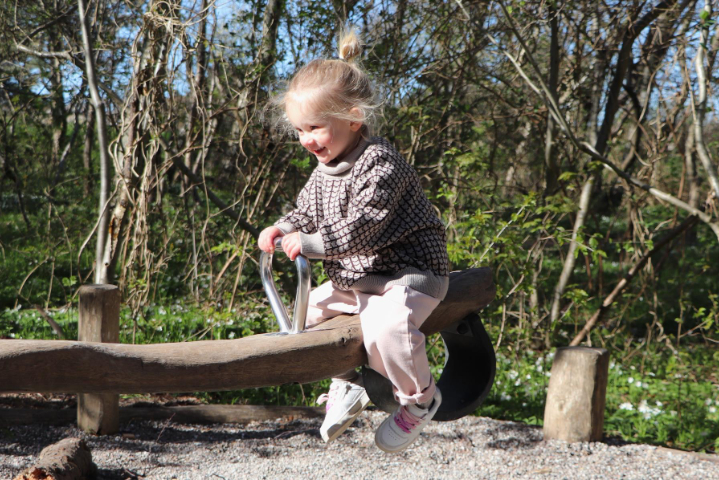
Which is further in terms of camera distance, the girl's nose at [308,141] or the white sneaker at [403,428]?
the white sneaker at [403,428]

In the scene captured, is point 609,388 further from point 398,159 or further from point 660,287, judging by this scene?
point 398,159

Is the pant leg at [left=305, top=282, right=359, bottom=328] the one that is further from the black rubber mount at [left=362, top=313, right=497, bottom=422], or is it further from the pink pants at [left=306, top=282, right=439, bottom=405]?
the black rubber mount at [left=362, top=313, right=497, bottom=422]

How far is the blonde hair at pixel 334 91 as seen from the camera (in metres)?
2.03

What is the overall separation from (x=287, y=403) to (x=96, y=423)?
4.45ft

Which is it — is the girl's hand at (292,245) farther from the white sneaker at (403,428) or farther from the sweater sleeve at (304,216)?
the white sneaker at (403,428)

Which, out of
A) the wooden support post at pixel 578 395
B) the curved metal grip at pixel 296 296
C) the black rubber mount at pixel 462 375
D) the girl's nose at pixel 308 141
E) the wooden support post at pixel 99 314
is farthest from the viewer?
the wooden support post at pixel 578 395

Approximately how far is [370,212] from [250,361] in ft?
1.87

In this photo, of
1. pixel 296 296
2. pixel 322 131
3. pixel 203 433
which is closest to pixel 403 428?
pixel 296 296

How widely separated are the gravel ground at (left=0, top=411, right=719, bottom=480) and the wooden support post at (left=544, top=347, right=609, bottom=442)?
8 centimetres

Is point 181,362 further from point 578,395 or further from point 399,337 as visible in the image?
point 578,395

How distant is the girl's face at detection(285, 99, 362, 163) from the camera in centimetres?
206

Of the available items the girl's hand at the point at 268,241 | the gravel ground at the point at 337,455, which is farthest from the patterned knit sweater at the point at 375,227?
the gravel ground at the point at 337,455

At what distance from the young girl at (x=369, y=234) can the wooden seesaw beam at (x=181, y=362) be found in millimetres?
122

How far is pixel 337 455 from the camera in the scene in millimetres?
3916
